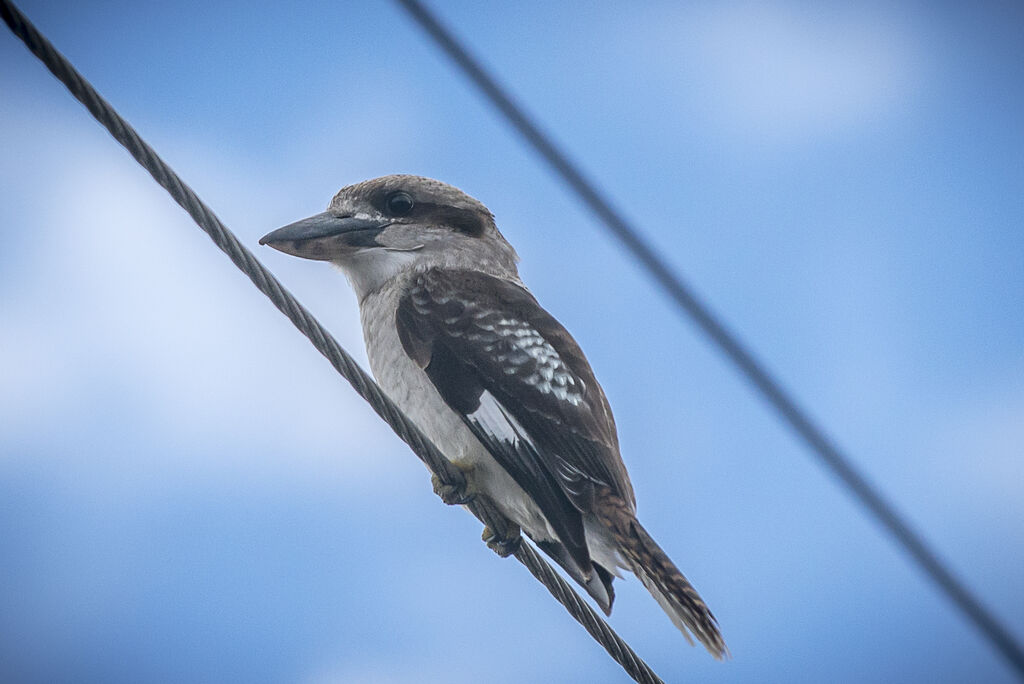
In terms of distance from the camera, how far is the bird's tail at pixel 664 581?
7.91ft

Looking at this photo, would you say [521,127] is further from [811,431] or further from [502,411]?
[811,431]

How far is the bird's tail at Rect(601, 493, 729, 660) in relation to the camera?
7.91 feet

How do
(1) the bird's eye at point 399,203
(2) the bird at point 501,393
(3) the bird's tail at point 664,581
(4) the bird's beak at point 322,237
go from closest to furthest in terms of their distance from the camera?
(3) the bird's tail at point 664,581 → (2) the bird at point 501,393 → (4) the bird's beak at point 322,237 → (1) the bird's eye at point 399,203

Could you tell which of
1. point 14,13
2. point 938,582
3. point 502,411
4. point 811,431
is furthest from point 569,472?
point 14,13

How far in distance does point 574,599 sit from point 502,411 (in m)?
0.53

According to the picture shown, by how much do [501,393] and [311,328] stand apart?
2.46ft

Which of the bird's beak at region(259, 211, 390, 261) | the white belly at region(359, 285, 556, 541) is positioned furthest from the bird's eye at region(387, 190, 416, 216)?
the white belly at region(359, 285, 556, 541)

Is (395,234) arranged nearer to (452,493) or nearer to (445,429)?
(445,429)

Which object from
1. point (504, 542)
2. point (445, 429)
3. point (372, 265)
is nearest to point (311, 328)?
point (445, 429)

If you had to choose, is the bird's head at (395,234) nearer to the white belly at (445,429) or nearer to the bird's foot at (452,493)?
the white belly at (445,429)

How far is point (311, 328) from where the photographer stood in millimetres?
2084

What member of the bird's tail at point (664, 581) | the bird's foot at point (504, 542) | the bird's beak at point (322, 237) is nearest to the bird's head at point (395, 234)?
the bird's beak at point (322, 237)

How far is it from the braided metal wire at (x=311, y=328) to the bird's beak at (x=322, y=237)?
0.92 metres

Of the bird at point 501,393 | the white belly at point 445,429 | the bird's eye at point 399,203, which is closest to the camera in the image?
the bird at point 501,393
